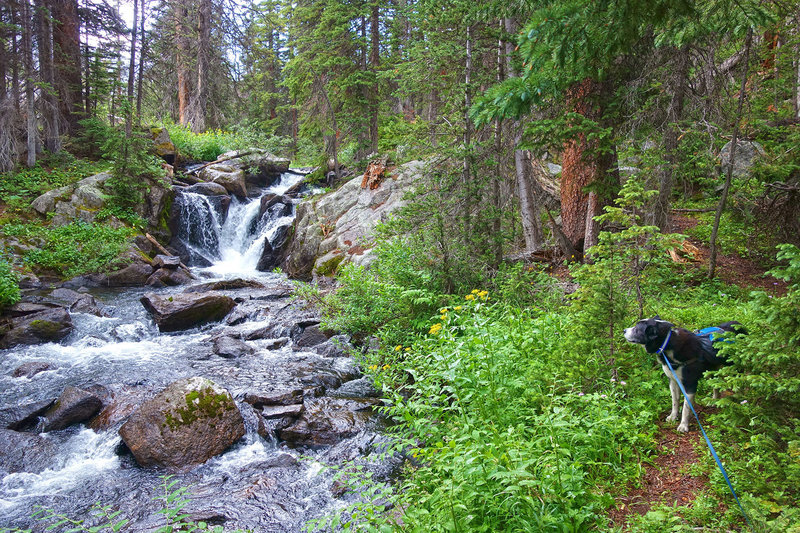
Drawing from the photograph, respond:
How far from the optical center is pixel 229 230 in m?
19.4

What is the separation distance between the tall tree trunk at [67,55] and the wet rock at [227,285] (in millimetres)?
10351

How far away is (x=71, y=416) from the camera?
6652 millimetres

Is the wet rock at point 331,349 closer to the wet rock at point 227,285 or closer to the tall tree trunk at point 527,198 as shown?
the tall tree trunk at point 527,198

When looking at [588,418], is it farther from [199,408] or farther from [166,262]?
[166,262]

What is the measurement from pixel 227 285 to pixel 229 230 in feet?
18.7

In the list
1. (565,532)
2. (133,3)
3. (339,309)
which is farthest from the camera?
(133,3)

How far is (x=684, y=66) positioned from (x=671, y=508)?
23.4 ft

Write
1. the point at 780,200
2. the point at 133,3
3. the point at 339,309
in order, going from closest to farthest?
the point at 780,200 → the point at 339,309 → the point at 133,3

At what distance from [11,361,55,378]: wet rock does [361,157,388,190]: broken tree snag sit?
33.8 ft

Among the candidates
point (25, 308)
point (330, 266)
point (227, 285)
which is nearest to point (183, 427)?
point (25, 308)

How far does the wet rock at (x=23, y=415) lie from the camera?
21.3 ft

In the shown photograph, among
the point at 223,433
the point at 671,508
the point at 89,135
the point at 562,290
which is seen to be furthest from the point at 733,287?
the point at 89,135

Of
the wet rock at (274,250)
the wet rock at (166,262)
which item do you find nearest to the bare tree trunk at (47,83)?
the wet rock at (166,262)

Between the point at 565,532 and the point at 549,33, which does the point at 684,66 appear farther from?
the point at 565,532
